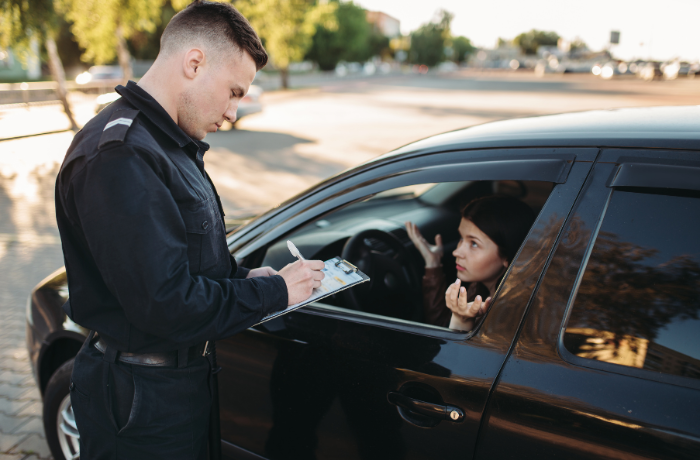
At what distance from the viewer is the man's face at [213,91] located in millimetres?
1322

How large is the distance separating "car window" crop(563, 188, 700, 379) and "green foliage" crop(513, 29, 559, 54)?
463ft

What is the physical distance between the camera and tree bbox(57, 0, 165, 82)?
1424 cm

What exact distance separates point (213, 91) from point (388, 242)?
1.21m

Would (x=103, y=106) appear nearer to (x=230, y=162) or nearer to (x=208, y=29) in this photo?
(x=230, y=162)

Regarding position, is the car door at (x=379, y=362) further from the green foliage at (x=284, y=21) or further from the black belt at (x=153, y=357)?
the green foliage at (x=284, y=21)

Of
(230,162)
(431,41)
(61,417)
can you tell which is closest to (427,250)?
(61,417)

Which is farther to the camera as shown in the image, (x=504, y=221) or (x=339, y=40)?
(x=339, y=40)

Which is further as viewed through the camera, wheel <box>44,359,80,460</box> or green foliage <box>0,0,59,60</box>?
green foliage <box>0,0,59,60</box>

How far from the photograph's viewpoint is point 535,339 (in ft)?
4.39

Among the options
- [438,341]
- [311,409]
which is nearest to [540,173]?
[438,341]

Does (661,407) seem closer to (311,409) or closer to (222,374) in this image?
(311,409)

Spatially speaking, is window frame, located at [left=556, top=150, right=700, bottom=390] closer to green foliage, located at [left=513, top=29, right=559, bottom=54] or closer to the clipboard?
the clipboard

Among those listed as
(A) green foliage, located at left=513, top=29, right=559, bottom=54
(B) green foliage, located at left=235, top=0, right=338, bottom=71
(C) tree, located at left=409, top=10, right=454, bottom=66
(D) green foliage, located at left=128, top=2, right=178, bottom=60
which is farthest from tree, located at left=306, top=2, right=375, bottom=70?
(A) green foliage, located at left=513, top=29, right=559, bottom=54

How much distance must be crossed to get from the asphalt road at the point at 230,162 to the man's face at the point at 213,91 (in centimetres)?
226
